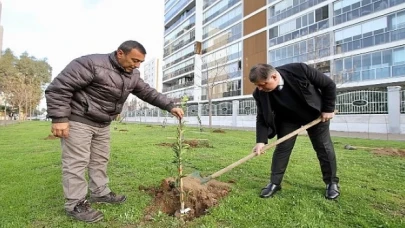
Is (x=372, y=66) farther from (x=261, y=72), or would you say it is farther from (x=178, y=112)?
(x=178, y=112)

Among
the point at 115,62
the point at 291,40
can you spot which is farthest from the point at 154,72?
the point at 115,62

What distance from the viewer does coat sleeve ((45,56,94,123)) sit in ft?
9.35

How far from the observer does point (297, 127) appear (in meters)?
3.88

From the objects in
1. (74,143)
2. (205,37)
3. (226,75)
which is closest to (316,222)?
(74,143)

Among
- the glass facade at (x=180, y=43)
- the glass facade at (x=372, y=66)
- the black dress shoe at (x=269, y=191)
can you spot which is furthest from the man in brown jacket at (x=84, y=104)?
the glass facade at (x=180, y=43)

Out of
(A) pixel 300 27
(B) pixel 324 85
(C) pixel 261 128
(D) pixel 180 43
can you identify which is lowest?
(C) pixel 261 128

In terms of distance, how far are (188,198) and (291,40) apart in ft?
98.8

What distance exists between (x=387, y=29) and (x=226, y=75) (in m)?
19.8

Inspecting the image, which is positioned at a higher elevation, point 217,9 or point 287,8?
point 217,9

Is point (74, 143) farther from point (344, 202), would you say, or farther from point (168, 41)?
point (168, 41)

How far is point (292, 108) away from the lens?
363 centimetres

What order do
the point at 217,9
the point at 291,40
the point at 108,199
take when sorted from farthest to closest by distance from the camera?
the point at 217,9, the point at 291,40, the point at 108,199

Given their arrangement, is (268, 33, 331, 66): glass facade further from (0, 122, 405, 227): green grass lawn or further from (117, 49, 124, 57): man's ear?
(117, 49, 124, 57): man's ear

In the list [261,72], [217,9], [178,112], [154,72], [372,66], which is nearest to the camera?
[261,72]
